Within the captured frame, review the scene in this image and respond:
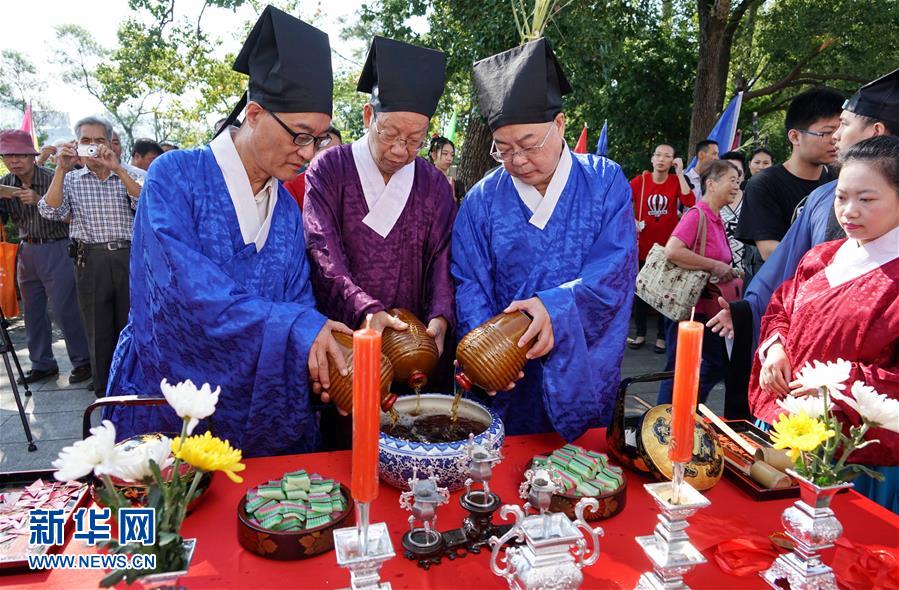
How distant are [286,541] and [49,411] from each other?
432 centimetres

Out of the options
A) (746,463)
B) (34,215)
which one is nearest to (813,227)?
(746,463)

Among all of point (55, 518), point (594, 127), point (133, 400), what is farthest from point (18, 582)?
point (594, 127)

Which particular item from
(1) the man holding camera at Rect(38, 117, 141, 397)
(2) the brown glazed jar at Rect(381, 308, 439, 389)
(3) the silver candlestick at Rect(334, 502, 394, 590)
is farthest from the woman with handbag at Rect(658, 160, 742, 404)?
(1) the man holding camera at Rect(38, 117, 141, 397)

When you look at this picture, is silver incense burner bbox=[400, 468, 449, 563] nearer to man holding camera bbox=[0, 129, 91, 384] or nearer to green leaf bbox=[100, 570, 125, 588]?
green leaf bbox=[100, 570, 125, 588]

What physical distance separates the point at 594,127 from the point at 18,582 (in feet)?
43.4

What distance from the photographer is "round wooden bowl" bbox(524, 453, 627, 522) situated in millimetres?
1473

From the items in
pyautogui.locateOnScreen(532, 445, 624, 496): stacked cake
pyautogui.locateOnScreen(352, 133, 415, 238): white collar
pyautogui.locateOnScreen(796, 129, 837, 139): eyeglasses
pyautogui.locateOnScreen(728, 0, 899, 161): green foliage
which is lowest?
pyautogui.locateOnScreen(532, 445, 624, 496): stacked cake

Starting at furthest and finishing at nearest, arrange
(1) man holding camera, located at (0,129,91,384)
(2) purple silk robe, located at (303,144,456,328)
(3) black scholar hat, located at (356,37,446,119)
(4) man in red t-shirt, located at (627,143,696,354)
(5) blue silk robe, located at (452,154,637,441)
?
(4) man in red t-shirt, located at (627,143,696,354) < (1) man holding camera, located at (0,129,91,384) < (2) purple silk robe, located at (303,144,456,328) < (3) black scholar hat, located at (356,37,446,119) < (5) blue silk robe, located at (452,154,637,441)

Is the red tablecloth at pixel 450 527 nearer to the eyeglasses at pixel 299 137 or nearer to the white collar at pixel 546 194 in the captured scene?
the white collar at pixel 546 194

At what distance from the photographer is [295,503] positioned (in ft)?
4.54

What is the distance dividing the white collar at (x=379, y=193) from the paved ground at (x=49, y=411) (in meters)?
1.74

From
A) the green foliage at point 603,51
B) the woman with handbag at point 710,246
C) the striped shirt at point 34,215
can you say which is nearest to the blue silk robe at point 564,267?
the woman with handbag at point 710,246

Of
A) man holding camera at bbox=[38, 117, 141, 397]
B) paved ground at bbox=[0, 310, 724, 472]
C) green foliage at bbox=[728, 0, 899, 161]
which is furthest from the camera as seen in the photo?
green foliage at bbox=[728, 0, 899, 161]

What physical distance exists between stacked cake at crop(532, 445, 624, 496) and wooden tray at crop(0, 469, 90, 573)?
1130mm
